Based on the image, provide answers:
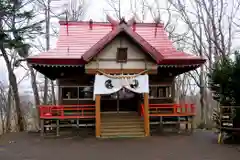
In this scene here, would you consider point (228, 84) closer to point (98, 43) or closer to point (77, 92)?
point (98, 43)

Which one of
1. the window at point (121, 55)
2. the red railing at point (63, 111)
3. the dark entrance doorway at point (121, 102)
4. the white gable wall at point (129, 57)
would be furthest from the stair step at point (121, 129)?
the window at point (121, 55)

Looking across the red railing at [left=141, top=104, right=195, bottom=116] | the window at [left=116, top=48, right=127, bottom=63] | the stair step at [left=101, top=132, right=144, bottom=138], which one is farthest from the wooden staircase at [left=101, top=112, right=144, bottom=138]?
the window at [left=116, top=48, right=127, bottom=63]

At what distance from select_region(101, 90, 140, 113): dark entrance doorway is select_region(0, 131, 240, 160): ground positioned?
10.3 ft

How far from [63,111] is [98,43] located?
391cm

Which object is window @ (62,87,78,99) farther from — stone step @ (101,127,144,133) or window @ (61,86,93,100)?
stone step @ (101,127,144,133)

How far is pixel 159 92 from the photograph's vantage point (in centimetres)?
1642

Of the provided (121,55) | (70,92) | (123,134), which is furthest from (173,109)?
(70,92)

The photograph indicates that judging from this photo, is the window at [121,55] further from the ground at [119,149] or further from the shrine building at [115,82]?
the ground at [119,149]

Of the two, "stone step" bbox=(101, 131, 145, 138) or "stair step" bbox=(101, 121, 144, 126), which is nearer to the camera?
"stone step" bbox=(101, 131, 145, 138)

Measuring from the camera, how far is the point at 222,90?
487 inches

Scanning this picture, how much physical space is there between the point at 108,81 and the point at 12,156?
230 inches

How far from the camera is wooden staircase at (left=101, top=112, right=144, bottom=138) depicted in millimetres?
13688

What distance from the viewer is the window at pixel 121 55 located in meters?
14.2

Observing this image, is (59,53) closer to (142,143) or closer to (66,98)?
(66,98)
